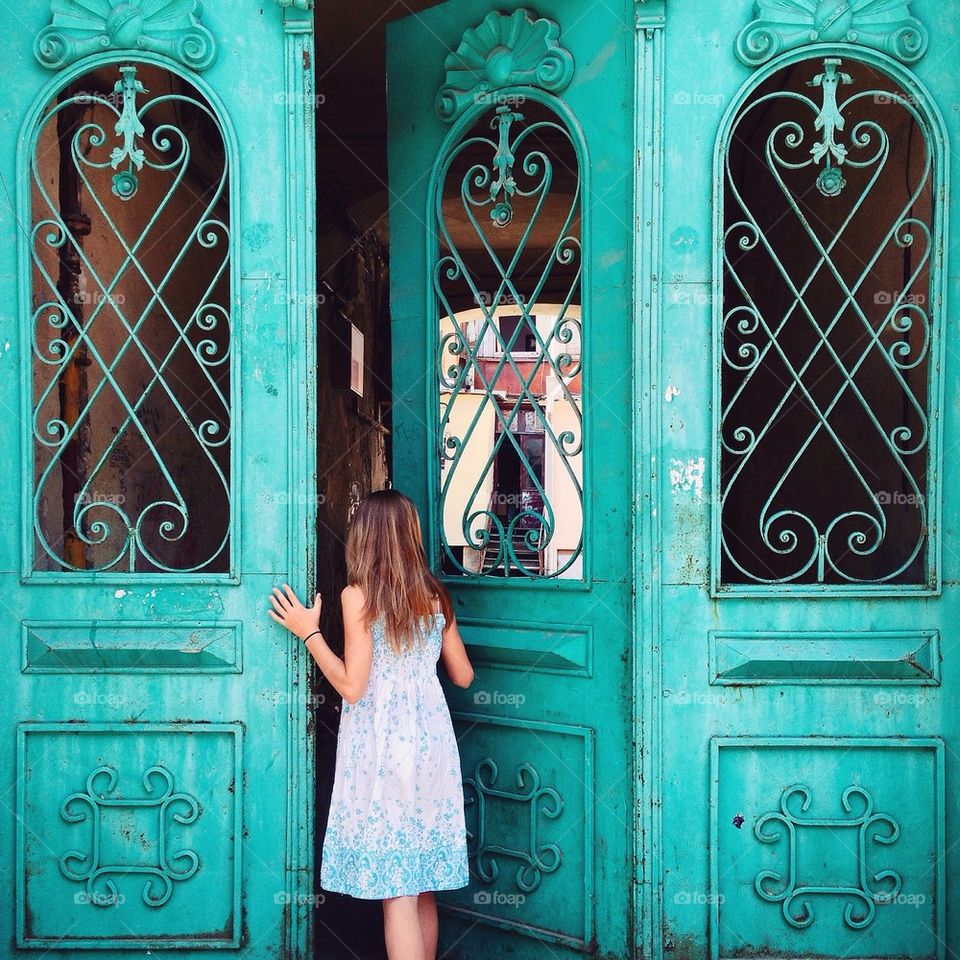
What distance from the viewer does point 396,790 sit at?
2.89 m

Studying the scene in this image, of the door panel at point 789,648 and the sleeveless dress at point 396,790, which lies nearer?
the sleeveless dress at point 396,790

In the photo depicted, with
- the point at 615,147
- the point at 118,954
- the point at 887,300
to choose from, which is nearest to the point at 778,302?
the point at 887,300

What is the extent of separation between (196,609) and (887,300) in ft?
10.0

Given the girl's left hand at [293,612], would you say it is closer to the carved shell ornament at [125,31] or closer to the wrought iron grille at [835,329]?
the wrought iron grille at [835,329]

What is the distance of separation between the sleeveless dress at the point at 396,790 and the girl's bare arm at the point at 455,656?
0.08m

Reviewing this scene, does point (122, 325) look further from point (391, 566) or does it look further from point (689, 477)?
point (689, 477)

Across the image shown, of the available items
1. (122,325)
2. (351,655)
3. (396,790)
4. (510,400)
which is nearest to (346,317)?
(122,325)

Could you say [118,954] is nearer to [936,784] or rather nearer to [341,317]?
[936,784]

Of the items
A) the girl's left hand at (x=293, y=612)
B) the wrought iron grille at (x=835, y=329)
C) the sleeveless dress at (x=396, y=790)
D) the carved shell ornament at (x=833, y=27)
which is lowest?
the sleeveless dress at (x=396, y=790)

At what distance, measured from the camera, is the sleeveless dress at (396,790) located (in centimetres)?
287

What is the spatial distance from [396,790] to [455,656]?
438 mm

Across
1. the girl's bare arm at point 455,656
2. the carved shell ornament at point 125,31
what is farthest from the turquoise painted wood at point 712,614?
the carved shell ornament at point 125,31

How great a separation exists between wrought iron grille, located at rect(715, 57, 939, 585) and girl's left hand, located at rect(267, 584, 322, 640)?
51.2 inches

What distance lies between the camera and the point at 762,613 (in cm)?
308
